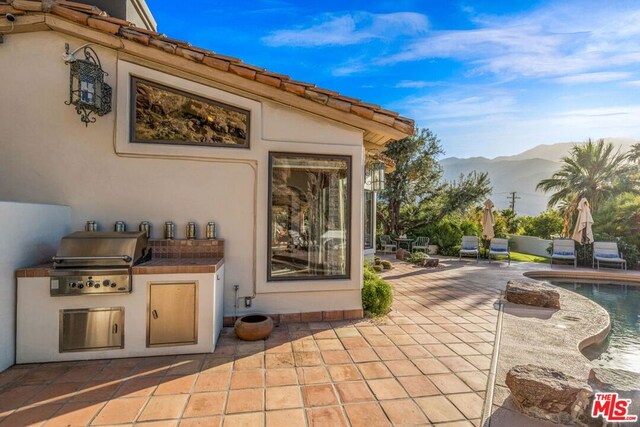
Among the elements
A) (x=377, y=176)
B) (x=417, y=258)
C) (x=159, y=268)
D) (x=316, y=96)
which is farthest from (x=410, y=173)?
(x=159, y=268)

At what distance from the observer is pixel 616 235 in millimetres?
14266

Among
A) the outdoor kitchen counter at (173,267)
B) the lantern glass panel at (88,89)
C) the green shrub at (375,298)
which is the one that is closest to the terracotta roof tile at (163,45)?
the lantern glass panel at (88,89)

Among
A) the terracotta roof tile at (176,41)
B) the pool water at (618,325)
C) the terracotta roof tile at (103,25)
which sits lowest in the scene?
the pool water at (618,325)

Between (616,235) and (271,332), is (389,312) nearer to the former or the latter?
(271,332)

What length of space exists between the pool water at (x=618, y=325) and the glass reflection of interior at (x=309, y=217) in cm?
445

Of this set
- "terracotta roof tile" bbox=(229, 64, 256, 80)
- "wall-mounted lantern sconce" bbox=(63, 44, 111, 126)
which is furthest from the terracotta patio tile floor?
"terracotta roof tile" bbox=(229, 64, 256, 80)

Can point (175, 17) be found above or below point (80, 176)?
above

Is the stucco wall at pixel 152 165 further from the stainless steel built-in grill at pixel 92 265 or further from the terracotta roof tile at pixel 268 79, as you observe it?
the stainless steel built-in grill at pixel 92 265

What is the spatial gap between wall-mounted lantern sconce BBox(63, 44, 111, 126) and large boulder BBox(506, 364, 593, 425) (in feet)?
21.9

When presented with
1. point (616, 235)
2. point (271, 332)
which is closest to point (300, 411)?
point (271, 332)

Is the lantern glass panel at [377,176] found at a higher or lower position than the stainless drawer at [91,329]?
higher

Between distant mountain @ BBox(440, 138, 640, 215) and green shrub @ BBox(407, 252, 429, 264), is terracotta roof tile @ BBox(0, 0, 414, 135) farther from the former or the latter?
distant mountain @ BBox(440, 138, 640, 215)

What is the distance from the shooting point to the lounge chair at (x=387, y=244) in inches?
660

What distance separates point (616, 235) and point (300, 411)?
18374mm
